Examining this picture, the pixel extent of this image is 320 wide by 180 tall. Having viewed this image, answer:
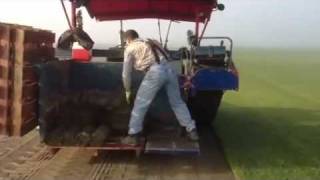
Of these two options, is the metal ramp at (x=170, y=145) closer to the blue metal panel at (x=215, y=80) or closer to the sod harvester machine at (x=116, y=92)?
the sod harvester machine at (x=116, y=92)

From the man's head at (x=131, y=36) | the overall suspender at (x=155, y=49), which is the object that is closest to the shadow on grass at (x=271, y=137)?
the overall suspender at (x=155, y=49)

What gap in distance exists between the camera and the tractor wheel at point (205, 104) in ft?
39.3

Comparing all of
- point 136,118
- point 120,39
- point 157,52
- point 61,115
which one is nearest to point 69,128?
point 61,115

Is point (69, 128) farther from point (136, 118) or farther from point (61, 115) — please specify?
point (136, 118)

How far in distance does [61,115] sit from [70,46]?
2.47 m

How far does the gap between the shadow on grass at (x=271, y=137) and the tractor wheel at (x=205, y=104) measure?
13.5 inches

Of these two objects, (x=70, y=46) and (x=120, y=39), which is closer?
(x=70, y=46)

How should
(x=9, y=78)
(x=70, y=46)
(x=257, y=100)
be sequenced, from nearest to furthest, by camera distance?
1. (x=9, y=78)
2. (x=70, y=46)
3. (x=257, y=100)

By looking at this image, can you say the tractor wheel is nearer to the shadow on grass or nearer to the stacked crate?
the shadow on grass

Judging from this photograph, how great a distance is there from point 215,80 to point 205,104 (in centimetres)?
187

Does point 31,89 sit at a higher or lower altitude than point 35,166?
higher

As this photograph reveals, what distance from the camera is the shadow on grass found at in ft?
30.3

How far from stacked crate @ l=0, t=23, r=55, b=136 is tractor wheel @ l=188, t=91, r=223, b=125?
3.65 meters

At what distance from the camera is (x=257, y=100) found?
18812mm
